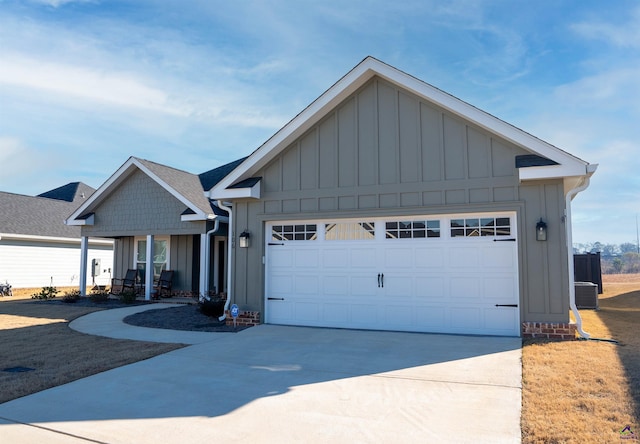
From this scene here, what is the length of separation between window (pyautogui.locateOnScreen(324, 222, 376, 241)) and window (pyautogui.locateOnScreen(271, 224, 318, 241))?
324 mm

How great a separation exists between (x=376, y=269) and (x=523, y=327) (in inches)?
118

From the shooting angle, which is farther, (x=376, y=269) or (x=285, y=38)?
(x=285, y=38)

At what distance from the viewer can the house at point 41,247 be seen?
19219 mm

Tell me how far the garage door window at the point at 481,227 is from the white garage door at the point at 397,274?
2cm

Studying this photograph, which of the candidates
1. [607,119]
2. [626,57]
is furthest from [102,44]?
[607,119]

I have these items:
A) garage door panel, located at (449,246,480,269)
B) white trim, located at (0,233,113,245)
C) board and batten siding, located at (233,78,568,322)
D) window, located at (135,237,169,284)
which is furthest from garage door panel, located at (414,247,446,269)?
white trim, located at (0,233,113,245)

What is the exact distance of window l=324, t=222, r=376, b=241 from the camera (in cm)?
941

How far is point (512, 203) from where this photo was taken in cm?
820

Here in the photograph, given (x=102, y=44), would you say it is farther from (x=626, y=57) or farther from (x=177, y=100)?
(x=626, y=57)

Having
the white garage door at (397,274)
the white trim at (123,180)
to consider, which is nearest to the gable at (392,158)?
the white garage door at (397,274)

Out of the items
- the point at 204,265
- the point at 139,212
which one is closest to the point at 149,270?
the point at 139,212

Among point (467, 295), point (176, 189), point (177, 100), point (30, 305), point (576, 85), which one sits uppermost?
point (576, 85)

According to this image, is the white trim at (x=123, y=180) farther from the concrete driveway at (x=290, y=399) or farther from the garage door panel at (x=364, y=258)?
the concrete driveway at (x=290, y=399)

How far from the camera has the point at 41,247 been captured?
67.5 ft
